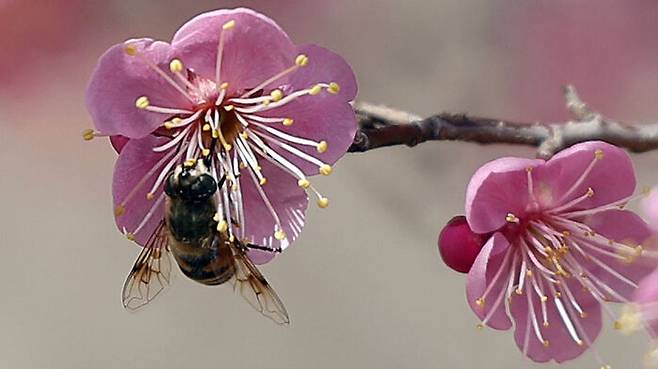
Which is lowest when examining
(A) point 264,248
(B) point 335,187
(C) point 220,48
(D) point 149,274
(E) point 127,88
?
(B) point 335,187

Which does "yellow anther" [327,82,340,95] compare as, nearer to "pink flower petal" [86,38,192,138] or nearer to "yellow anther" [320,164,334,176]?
"yellow anther" [320,164,334,176]

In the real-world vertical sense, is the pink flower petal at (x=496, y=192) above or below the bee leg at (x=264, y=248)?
above

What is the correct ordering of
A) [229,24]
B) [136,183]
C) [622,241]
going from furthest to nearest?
1. [622,241]
2. [136,183]
3. [229,24]

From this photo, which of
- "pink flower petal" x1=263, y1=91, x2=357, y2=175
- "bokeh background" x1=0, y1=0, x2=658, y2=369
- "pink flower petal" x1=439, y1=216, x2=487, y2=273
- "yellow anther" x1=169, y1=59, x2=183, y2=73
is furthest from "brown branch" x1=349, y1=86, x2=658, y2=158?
"bokeh background" x1=0, y1=0, x2=658, y2=369

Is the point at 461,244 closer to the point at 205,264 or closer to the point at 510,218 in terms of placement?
the point at 510,218

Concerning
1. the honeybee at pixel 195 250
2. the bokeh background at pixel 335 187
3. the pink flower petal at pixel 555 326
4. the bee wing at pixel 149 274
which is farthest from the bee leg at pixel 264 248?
the bokeh background at pixel 335 187

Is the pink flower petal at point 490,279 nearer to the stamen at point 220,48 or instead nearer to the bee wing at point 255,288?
the bee wing at point 255,288

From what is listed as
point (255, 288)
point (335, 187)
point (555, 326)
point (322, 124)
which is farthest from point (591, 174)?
point (335, 187)
